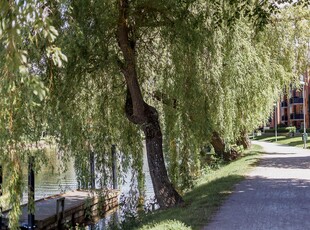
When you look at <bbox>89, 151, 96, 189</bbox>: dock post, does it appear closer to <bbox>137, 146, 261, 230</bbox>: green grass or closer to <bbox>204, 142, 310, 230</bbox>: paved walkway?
<bbox>137, 146, 261, 230</bbox>: green grass

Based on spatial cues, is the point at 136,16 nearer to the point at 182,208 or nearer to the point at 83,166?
the point at 83,166

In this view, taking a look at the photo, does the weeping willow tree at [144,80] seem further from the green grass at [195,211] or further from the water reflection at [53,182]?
the green grass at [195,211]

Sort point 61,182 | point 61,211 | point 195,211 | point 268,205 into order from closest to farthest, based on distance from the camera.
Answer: point 195,211 → point 268,205 → point 61,182 → point 61,211

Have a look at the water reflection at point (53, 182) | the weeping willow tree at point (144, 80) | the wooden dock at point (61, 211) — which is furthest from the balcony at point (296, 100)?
the weeping willow tree at point (144, 80)

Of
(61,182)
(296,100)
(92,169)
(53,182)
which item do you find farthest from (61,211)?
(296,100)

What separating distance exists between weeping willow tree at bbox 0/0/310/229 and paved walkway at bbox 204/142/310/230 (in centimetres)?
175

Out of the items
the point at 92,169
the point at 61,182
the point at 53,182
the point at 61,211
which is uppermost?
the point at 92,169

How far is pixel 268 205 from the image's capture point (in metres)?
10.6

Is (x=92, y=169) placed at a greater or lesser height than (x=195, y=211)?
greater

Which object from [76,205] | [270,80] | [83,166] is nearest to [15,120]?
[83,166]

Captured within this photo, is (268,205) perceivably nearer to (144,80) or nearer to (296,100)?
(144,80)

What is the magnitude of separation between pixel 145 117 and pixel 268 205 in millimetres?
3372

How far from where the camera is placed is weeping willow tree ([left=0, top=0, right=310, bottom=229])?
9250 mm

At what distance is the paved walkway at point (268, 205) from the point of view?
28.1ft
